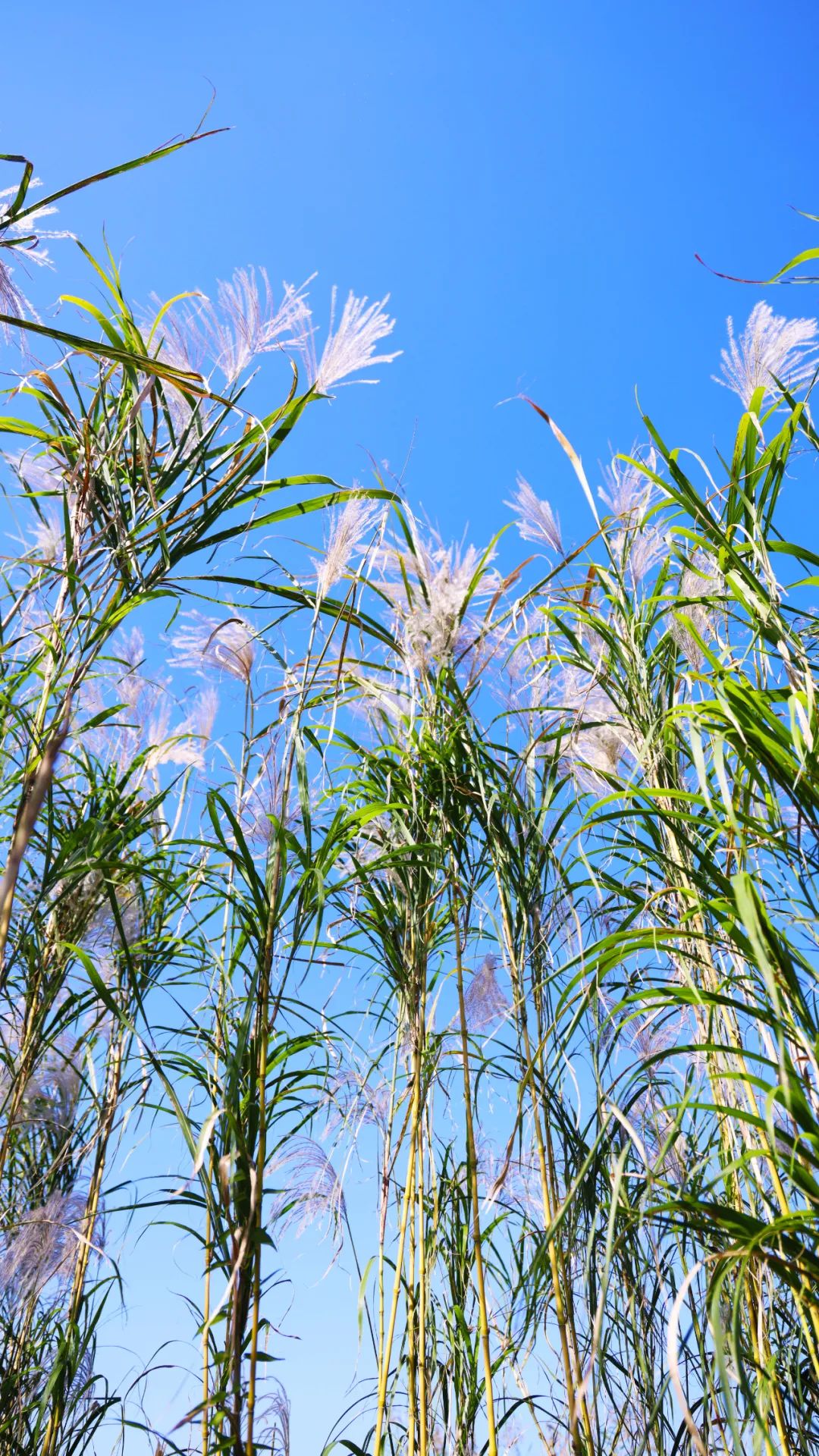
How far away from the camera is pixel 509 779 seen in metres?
1.87

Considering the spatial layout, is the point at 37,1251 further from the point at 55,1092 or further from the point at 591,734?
the point at 591,734

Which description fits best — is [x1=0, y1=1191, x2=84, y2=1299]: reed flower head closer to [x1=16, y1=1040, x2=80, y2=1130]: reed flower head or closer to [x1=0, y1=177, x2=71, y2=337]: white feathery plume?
[x1=16, y1=1040, x2=80, y2=1130]: reed flower head

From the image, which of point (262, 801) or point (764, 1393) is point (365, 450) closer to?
point (262, 801)

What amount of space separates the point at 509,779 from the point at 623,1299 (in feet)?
3.06

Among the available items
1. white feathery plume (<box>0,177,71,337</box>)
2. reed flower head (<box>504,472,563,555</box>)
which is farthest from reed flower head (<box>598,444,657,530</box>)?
white feathery plume (<box>0,177,71,337</box>)

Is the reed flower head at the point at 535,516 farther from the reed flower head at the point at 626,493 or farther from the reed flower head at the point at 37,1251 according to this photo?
the reed flower head at the point at 37,1251

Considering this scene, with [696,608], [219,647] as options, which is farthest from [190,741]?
[696,608]

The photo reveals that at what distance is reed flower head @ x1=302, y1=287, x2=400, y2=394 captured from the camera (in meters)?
1.52

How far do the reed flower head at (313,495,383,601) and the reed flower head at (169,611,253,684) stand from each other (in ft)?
0.65

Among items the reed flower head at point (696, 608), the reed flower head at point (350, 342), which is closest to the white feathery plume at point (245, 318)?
the reed flower head at point (350, 342)

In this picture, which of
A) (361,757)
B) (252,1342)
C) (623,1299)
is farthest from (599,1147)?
(361,757)

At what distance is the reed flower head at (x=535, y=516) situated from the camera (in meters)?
1.93

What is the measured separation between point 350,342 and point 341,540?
31 centimetres

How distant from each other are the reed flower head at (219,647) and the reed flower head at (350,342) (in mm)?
456
